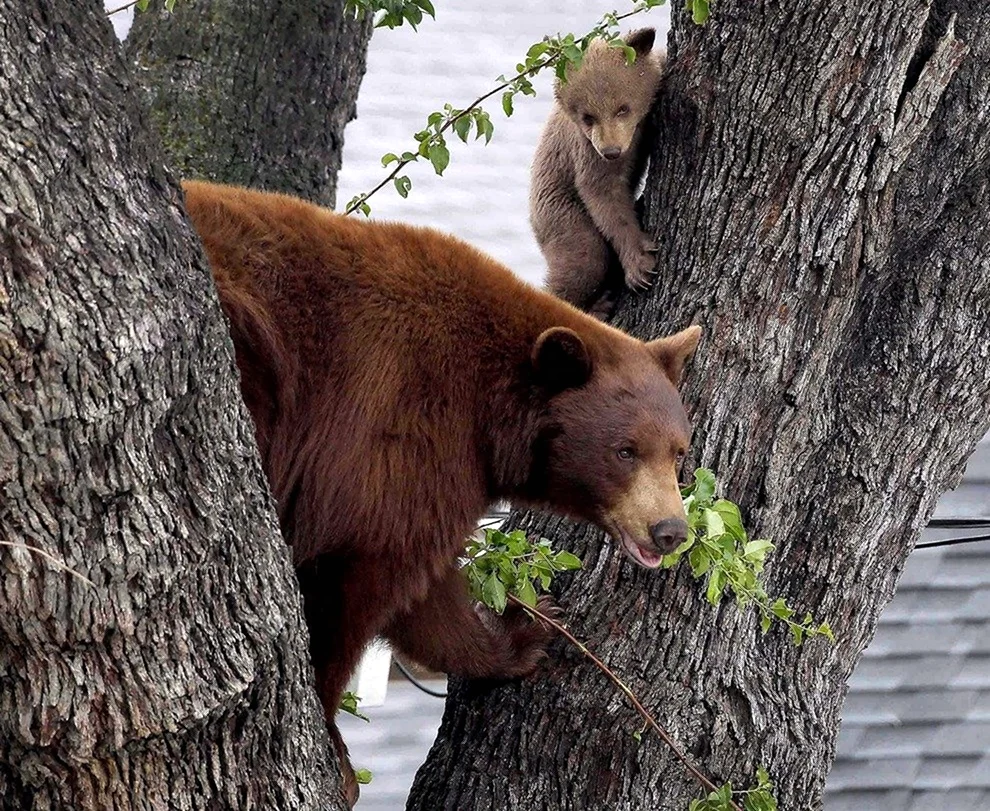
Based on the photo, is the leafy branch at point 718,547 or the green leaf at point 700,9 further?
the green leaf at point 700,9

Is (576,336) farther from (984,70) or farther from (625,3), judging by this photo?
(625,3)

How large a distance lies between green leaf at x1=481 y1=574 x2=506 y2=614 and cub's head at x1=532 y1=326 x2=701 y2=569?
353mm

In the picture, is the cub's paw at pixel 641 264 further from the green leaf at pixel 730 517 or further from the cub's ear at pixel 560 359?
the green leaf at pixel 730 517

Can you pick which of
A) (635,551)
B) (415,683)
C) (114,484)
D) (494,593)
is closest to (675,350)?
(635,551)

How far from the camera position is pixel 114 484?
230 centimetres

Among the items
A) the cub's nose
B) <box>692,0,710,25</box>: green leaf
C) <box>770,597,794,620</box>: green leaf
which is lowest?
<box>770,597,794,620</box>: green leaf

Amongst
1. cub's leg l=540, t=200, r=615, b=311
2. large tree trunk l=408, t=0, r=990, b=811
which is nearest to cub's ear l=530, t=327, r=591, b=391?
large tree trunk l=408, t=0, r=990, b=811

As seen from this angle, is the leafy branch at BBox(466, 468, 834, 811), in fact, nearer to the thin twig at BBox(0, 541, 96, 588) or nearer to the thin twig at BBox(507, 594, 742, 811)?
the thin twig at BBox(507, 594, 742, 811)

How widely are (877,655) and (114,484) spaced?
5.79 metres

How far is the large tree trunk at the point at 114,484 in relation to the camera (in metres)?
2.17

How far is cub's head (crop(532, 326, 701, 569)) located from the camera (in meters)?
3.56

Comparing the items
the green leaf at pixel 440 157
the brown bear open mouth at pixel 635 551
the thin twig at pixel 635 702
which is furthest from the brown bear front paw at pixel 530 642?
the green leaf at pixel 440 157

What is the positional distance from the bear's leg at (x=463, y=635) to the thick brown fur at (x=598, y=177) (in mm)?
1038

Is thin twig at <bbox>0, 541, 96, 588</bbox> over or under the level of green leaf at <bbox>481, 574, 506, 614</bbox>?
over
